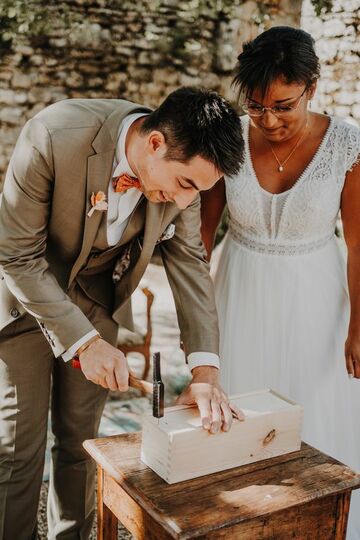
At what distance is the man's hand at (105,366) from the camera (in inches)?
74.5

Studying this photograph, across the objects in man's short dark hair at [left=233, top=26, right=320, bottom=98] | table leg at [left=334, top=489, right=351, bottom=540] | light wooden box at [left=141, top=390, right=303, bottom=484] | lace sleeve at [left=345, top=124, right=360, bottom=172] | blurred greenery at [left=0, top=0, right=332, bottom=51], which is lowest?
table leg at [left=334, top=489, right=351, bottom=540]

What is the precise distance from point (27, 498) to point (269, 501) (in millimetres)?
1078

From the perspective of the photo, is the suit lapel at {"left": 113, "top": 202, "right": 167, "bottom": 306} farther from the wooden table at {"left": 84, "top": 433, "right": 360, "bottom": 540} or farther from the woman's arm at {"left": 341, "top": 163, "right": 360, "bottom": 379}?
the woman's arm at {"left": 341, "top": 163, "right": 360, "bottom": 379}

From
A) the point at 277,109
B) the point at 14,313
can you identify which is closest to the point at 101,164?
the point at 14,313

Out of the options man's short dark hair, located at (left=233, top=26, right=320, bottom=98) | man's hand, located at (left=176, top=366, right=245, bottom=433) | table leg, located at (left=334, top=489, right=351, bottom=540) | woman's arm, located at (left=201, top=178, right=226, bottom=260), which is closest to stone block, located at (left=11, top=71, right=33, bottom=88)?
woman's arm, located at (left=201, top=178, right=226, bottom=260)

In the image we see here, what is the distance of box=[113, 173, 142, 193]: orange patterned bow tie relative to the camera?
2.02m

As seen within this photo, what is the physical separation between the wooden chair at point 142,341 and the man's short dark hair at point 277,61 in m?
2.30

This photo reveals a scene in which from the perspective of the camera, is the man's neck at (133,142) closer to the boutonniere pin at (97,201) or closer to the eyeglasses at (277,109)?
the boutonniere pin at (97,201)

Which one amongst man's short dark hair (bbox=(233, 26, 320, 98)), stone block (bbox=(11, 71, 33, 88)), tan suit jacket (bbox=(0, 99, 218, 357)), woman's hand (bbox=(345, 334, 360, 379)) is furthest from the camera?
stone block (bbox=(11, 71, 33, 88))

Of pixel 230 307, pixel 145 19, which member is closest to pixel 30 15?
pixel 145 19

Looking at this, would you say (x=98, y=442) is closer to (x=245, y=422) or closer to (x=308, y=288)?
(x=245, y=422)

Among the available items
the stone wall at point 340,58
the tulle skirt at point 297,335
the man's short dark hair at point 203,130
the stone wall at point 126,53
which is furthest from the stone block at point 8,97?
the man's short dark hair at point 203,130

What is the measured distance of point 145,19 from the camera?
300 inches

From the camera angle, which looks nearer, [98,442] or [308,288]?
[98,442]
